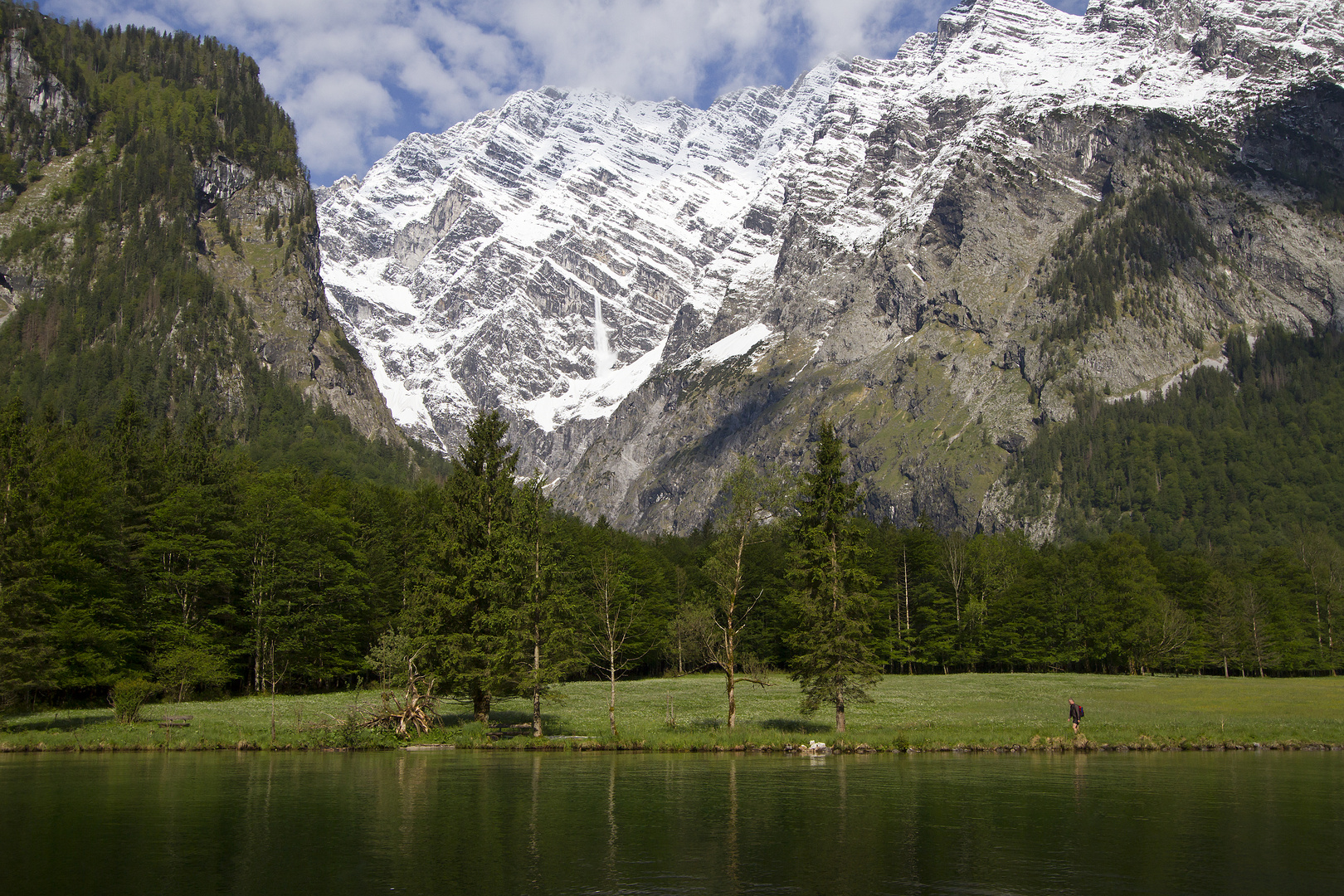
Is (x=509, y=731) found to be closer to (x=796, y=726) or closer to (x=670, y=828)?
(x=796, y=726)

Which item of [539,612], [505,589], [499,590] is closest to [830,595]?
[539,612]

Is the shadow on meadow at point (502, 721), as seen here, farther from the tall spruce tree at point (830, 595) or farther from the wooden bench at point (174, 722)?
the tall spruce tree at point (830, 595)

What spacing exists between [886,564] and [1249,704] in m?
51.0

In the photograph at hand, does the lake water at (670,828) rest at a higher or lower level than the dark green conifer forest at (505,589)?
lower

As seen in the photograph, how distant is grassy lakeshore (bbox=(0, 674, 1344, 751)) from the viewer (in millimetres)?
43000

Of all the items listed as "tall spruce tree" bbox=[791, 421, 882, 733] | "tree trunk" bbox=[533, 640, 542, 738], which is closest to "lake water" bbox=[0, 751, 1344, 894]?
"tall spruce tree" bbox=[791, 421, 882, 733]

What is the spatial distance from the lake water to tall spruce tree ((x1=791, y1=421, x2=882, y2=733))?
7.44 m

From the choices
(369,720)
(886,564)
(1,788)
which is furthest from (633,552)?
(1,788)

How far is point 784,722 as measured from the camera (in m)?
52.4

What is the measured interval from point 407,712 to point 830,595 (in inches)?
854

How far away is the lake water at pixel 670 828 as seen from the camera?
727 inches

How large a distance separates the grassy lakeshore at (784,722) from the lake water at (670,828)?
610 cm

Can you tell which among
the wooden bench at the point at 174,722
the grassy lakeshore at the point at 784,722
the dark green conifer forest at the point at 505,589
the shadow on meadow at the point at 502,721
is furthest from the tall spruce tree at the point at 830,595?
the wooden bench at the point at 174,722

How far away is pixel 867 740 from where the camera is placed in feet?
141
